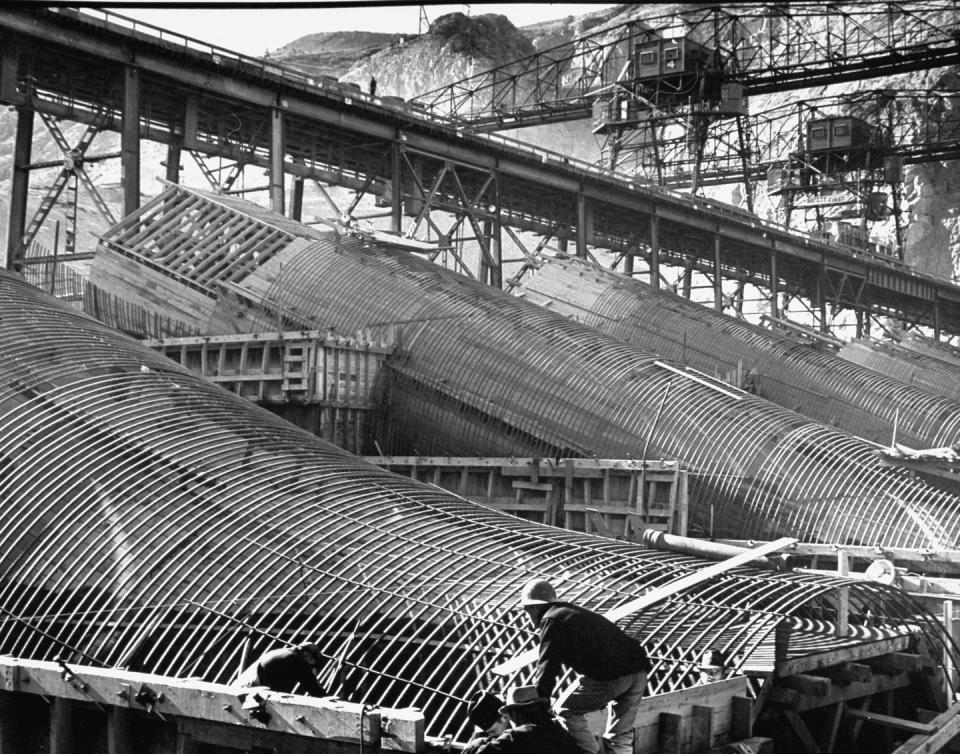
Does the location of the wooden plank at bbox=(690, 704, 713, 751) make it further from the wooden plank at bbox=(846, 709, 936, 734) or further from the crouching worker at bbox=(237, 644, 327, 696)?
the wooden plank at bbox=(846, 709, 936, 734)

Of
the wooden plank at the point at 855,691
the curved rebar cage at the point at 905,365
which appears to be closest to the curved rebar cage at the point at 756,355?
the curved rebar cage at the point at 905,365

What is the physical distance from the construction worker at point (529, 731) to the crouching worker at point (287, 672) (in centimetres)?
183

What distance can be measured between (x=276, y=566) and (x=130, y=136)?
999 inches

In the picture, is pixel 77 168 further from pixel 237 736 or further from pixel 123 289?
pixel 237 736

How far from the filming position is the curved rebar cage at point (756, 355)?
106 feet

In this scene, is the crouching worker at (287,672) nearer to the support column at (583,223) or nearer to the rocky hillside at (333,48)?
the support column at (583,223)

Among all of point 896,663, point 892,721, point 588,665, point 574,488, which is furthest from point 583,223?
point 588,665

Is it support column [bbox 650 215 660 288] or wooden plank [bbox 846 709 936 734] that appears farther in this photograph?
support column [bbox 650 215 660 288]

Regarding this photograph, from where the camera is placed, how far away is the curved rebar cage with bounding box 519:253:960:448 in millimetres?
32188

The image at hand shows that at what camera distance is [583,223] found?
2109 inches

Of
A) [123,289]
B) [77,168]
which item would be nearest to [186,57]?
[77,168]

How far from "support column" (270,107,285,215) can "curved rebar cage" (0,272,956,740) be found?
23.6 meters

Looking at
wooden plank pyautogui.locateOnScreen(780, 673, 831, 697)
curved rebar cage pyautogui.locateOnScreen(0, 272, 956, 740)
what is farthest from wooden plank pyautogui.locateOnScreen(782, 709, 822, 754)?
curved rebar cage pyautogui.locateOnScreen(0, 272, 956, 740)

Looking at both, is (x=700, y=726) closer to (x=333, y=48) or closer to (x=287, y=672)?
(x=287, y=672)
